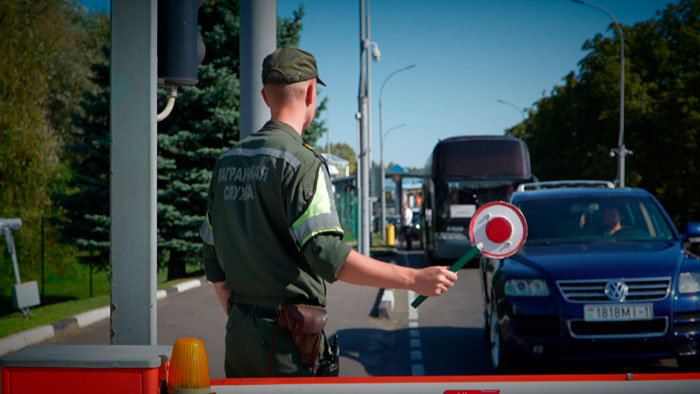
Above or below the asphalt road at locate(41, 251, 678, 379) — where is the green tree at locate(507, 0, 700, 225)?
above

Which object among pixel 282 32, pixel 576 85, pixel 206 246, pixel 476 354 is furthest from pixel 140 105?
pixel 576 85

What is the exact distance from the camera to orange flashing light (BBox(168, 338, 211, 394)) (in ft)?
5.84

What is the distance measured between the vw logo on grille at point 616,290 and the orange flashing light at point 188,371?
197 inches

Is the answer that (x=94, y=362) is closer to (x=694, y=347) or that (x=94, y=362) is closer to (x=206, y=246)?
(x=206, y=246)

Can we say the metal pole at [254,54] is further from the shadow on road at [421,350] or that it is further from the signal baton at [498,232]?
the shadow on road at [421,350]

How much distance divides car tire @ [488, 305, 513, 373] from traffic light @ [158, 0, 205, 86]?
14.5ft

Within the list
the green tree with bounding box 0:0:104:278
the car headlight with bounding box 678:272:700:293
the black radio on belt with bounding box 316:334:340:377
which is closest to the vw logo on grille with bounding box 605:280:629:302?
the car headlight with bounding box 678:272:700:293

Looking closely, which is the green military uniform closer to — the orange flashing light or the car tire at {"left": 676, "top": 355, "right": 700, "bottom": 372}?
the orange flashing light

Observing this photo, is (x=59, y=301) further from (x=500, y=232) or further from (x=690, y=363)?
(x=500, y=232)

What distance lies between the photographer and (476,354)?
813cm

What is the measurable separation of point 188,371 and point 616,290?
200 inches

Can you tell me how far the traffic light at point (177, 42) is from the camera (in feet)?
9.59

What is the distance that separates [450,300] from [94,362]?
11763 millimetres

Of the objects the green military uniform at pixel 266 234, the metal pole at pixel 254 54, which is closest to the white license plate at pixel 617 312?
the metal pole at pixel 254 54
